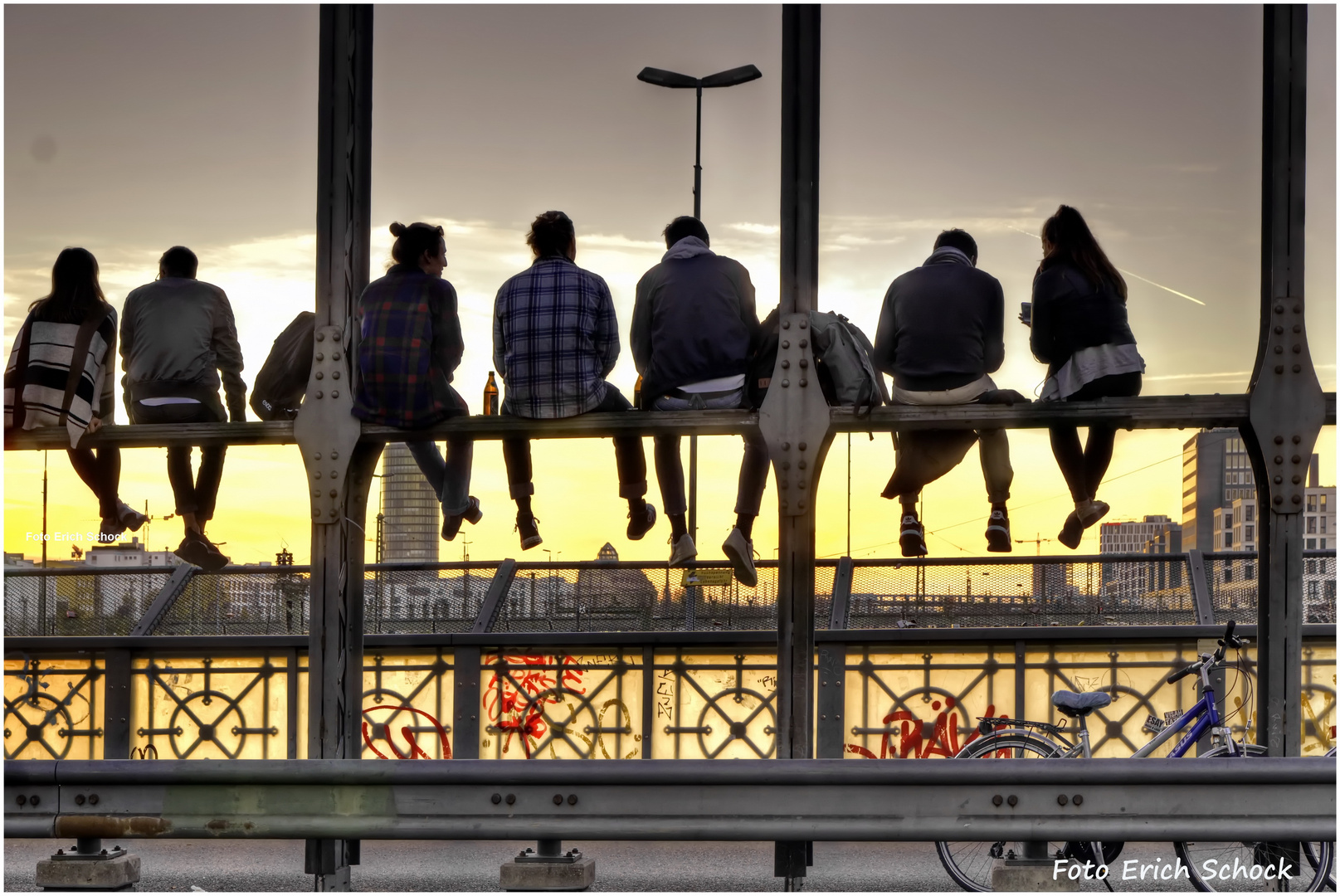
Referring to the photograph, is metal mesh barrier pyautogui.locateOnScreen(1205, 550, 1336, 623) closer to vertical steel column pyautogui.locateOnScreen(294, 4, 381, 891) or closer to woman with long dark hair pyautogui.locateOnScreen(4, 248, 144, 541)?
vertical steel column pyautogui.locateOnScreen(294, 4, 381, 891)

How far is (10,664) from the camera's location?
1172 centimetres

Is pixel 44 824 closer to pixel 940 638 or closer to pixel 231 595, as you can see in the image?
pixel 940 638

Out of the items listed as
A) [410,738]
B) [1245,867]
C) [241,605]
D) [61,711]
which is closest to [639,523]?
[1245,867]

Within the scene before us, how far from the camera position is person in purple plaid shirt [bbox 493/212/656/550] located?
22.7 feet

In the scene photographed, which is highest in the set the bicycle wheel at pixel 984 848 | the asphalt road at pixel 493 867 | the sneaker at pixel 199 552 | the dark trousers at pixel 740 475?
the dark trousers at pixel 740 475

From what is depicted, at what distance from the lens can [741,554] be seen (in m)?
7.19

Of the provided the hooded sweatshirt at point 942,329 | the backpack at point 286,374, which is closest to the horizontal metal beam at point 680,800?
the backpack at point 286,374

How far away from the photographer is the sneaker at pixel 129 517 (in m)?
7.96

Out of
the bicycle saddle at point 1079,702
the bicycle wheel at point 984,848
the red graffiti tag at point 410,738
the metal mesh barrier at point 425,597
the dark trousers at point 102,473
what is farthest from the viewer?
the metal mesh barrier at point 425,597

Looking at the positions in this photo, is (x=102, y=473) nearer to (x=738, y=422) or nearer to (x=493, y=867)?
(x=493, y=867)

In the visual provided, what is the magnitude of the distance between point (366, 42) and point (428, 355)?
140 centimetres

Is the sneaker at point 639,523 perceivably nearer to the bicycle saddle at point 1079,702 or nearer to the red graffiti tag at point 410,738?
the bicycle saddle at point 1079,702

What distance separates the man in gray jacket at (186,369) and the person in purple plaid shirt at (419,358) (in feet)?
3.56

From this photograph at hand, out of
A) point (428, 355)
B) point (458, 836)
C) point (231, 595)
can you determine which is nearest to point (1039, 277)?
point (428, 355)
